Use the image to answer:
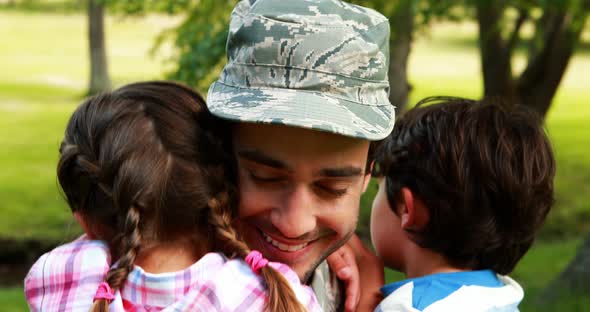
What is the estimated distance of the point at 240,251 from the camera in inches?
80.0

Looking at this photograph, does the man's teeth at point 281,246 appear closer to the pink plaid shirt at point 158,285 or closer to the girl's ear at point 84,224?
the pink plaid shirt at point 158,285

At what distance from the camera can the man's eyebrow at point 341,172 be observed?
209cm

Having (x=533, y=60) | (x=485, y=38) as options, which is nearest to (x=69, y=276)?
(x=485, y=38)

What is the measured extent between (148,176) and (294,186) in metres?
0.35

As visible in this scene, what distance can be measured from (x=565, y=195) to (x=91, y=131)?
36.4 feet

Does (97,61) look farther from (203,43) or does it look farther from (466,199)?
(466,199)

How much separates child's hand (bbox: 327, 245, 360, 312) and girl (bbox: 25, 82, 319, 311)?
0.35m

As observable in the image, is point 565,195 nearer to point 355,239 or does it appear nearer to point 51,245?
point 51,245

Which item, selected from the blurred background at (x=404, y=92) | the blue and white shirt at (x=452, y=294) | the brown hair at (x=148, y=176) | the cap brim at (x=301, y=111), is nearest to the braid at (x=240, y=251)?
the brown hair at (x=148, y=176)

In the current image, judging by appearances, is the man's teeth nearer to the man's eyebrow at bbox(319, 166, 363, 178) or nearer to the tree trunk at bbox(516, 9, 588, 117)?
the man's eyebrow at bbox(319, 166, 363, 178)

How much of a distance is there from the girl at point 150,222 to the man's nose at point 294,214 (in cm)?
9

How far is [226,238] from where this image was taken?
6.69 ft

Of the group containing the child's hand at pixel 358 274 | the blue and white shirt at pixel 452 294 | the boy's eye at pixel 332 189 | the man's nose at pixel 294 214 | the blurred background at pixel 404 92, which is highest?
the boy's eye at pixel 332 189

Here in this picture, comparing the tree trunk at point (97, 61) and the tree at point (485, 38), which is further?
the tree trunk at point (97, 61)
